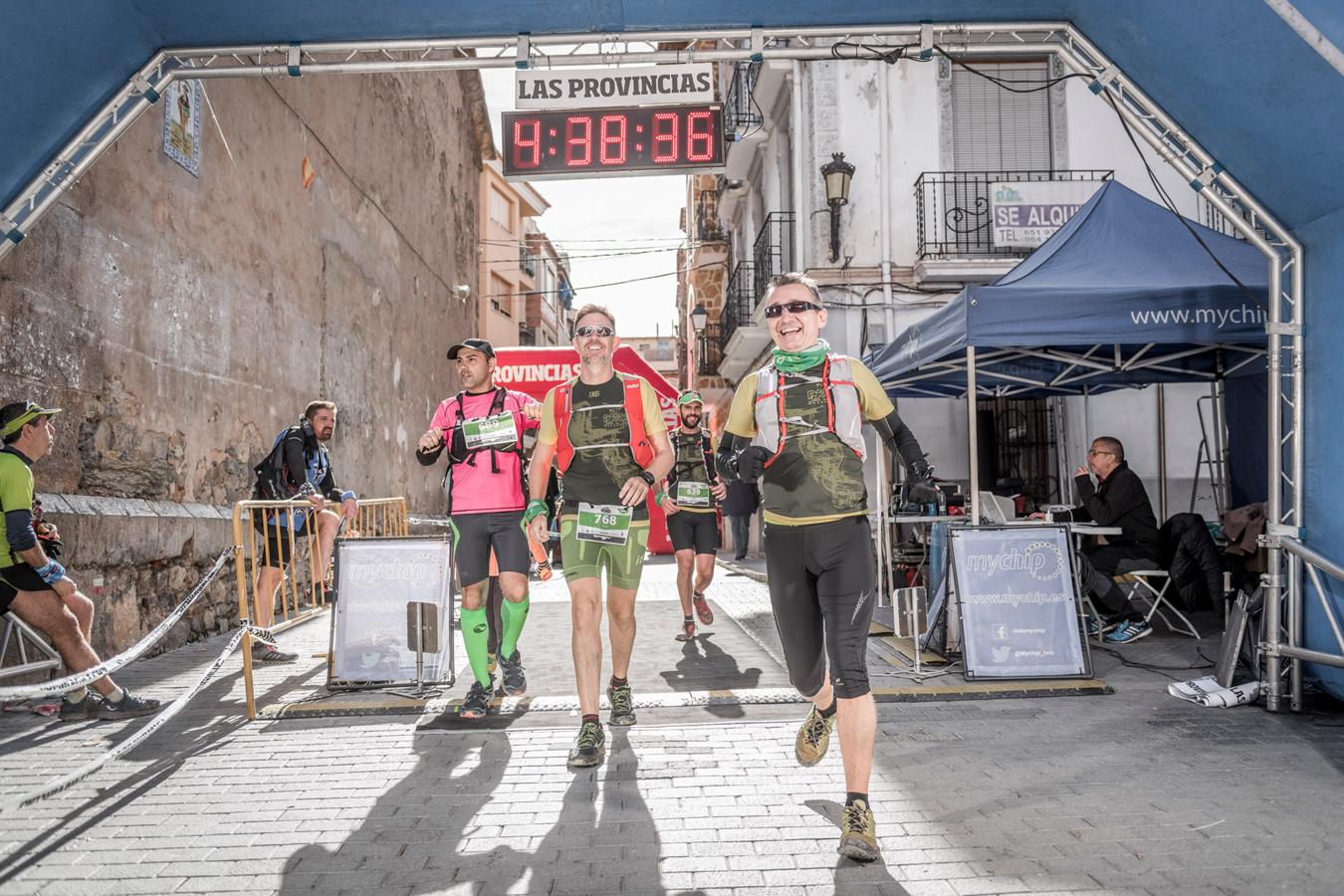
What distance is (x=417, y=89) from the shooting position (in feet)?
66.2

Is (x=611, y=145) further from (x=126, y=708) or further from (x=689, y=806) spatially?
(x=689, y=806)

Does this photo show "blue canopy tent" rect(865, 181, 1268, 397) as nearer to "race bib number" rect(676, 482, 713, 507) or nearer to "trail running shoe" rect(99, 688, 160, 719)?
"race bib number" rect(676, 482, 713, 507)

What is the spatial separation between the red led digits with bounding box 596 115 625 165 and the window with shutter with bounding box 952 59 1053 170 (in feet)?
30.2

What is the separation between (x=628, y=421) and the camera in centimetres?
507

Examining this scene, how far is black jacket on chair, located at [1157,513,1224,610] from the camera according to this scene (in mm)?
7738

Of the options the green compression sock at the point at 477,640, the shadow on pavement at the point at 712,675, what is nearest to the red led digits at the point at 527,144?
the green compression sock at the point at 477,640

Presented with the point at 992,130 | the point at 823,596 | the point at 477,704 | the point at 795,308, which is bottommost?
the point at 477,704

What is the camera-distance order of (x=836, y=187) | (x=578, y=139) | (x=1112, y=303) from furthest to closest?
(x=836, y=187)
(x=578, y=139)
(x=1112, y=303)

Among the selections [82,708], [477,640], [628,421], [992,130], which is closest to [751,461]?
[628,421]

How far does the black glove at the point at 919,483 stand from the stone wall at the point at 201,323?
5.72 meters

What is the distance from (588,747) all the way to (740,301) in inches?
680

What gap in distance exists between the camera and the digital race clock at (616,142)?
302 inches

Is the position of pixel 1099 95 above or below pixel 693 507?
above

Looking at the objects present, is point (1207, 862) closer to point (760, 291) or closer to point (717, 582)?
point (717, 582)
